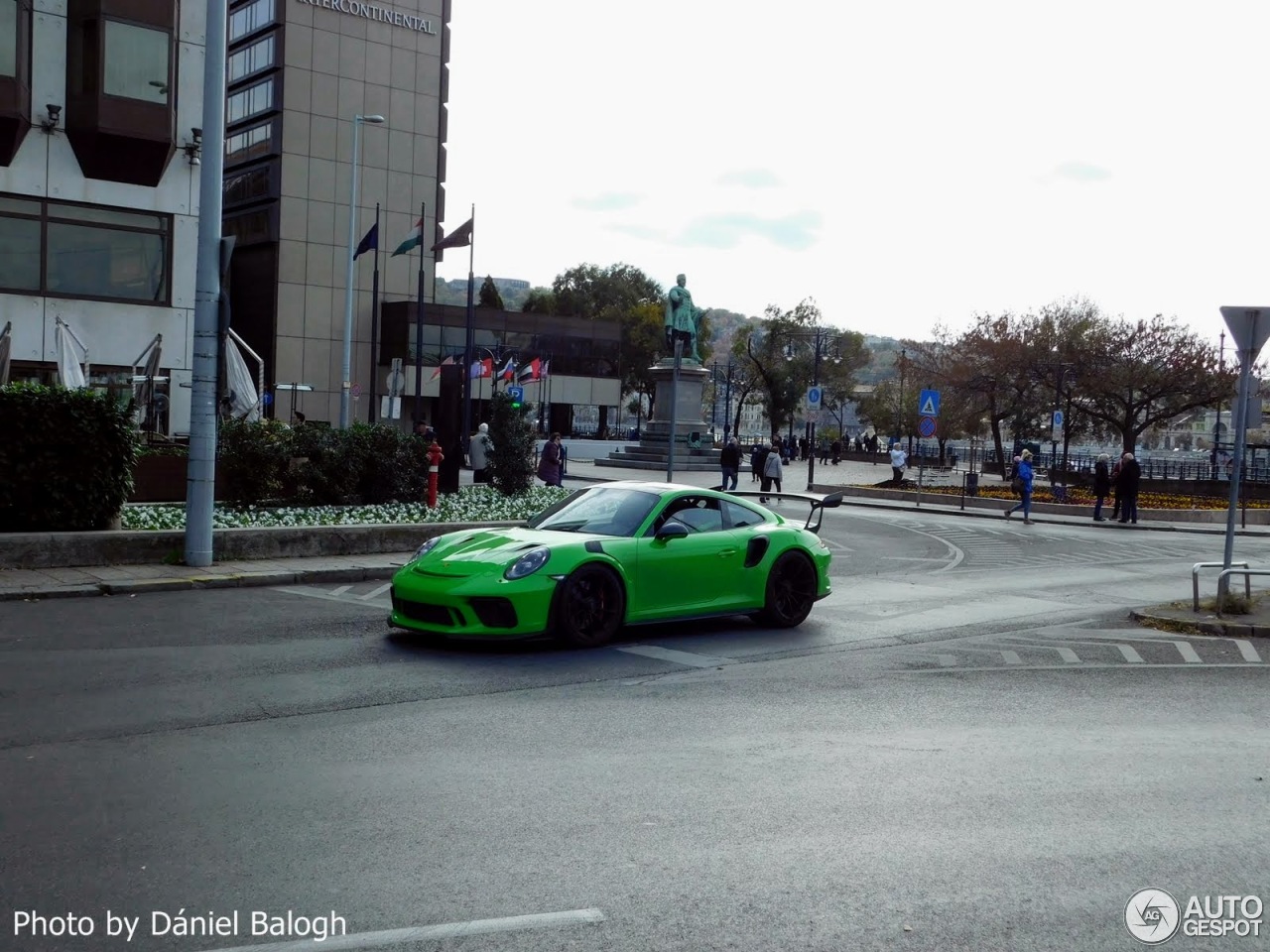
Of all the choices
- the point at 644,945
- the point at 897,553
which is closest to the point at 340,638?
the point at 644,945

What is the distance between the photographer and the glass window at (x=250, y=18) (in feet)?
220

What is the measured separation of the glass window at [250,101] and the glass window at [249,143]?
830 mm

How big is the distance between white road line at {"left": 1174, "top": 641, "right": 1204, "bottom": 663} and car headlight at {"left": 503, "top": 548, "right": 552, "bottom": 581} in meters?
5.57

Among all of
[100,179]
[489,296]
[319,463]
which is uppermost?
[489,296]

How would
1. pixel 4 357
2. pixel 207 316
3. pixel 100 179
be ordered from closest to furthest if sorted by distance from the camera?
1. pixel 207 316
2. pixel 4 357
3. pixel 100 179

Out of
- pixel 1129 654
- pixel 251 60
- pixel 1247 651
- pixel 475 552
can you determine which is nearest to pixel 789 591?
pixel 1129 654

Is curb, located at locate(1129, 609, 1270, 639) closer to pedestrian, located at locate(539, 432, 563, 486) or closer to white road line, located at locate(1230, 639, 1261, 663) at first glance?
white road line, located at locate(1230, 639, 1261, 663)

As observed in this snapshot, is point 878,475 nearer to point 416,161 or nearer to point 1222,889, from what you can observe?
point 416,161

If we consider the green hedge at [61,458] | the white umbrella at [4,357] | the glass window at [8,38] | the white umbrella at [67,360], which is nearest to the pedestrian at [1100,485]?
the white umbrella at [67,360]

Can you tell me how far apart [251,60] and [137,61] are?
42615 mm

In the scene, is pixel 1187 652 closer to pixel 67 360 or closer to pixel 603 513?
pixel 603 513

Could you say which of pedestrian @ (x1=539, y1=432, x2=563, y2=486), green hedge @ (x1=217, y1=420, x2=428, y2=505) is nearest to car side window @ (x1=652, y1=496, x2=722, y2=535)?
green hedge @ (x1=217, y1=420, x2=428, y2=505)

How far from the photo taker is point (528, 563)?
10.0 metres

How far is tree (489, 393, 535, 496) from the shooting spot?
2142cm
